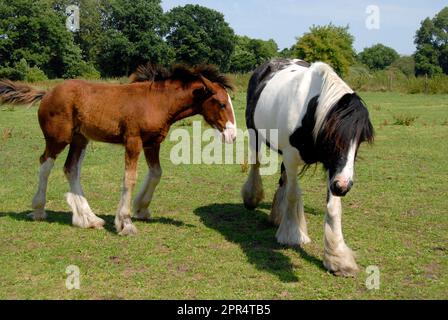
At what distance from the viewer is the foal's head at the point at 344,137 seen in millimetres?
4105

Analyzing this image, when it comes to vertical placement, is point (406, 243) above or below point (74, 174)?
below

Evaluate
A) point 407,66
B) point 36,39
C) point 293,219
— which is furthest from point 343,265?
point 407,66

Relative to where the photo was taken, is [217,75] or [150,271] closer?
[150,271]

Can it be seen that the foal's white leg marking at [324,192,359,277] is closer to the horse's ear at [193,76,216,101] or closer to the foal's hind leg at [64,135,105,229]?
the horse's ear at [193,76,216,101]

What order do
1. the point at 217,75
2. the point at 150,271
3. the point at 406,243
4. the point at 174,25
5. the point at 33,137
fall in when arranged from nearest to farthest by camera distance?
1. the point at 150,271
2. the point at 406,243
3. the point at 217,75
4. the point at 33,137
5. the point at 174,25

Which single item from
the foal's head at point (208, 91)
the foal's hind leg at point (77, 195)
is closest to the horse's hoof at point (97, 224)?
the foal's hind leg at point (77, 195)

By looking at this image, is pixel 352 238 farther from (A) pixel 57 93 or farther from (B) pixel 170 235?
(A) pixel 57 93

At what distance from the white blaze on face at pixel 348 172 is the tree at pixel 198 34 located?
67.0 meters

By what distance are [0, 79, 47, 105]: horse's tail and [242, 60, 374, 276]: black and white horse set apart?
3.03 m

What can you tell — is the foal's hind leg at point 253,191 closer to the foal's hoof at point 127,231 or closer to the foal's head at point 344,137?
the foal's hoof at point 127,231

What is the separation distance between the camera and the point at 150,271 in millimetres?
4566
